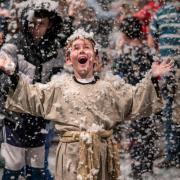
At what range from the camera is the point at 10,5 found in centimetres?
546

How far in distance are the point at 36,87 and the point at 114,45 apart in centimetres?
255

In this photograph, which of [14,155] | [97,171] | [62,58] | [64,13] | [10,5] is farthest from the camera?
[10,5]

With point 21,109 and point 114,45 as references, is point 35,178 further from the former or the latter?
point 114,45

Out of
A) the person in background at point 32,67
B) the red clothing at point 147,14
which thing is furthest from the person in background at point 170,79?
the person in background at point 32,67

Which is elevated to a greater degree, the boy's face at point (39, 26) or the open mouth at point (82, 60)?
the boy's face at point (39, 26)

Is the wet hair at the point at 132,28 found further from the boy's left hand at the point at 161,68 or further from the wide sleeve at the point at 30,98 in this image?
the wide sleeve at the point at 30,98

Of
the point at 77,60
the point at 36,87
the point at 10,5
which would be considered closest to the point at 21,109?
the point at 36,87

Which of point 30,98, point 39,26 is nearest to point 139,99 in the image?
point 30,98

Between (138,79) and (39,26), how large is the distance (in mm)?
1185

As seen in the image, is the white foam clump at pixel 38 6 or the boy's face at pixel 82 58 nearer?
the boy's face at pixel 82 58

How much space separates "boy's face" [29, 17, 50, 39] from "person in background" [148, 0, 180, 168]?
1346 millimetres

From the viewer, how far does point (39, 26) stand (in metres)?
4.48

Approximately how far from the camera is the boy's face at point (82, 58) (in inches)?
140

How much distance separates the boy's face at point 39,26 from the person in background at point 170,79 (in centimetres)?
135
